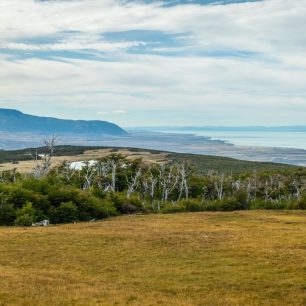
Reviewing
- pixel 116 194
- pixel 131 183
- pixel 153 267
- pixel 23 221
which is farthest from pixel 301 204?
pixel 153 267

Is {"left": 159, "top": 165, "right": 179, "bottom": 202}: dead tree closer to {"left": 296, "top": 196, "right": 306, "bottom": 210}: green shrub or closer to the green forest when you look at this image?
the green forest

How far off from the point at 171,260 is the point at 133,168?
94.5 m

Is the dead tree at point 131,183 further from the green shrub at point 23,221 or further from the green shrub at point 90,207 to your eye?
the green shrub at point 23,221

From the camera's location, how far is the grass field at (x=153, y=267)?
26.9 meters

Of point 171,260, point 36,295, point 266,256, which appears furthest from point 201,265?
point 36,295

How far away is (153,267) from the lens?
35.5 metres

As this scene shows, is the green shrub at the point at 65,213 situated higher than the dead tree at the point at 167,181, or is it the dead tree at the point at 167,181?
the dead tree at the point at 167,181

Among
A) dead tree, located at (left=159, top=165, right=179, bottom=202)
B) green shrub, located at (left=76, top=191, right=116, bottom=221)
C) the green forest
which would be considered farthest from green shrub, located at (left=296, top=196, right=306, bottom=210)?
green shrub, located at (left=76, top=191, right=116, bottom=221)

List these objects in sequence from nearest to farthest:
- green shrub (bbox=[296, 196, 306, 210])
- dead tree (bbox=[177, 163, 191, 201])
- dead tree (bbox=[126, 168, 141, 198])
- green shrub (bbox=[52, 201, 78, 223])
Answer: green shrub (bbox=[52, 201, 78, 223])
green shrub (bbox=[296, 196, 306, 210])
dead tree (bbox=[126, 168, 141, 198])
dead tree (bbox=[177, 163, 191, 201])

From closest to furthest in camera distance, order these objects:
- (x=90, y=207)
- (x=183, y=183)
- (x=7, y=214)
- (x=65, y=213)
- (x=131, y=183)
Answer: (x=7, y=214) → (x=65, y=213) → (x=90, y=207) → (x=131, y=183) → (x=183, y=183)

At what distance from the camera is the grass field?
26875 mm

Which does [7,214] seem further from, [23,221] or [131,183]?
[131,183]

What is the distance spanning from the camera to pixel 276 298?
27062 mm

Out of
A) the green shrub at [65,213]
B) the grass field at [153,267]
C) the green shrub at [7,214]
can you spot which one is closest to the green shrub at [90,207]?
the green shrub at [65,213]
